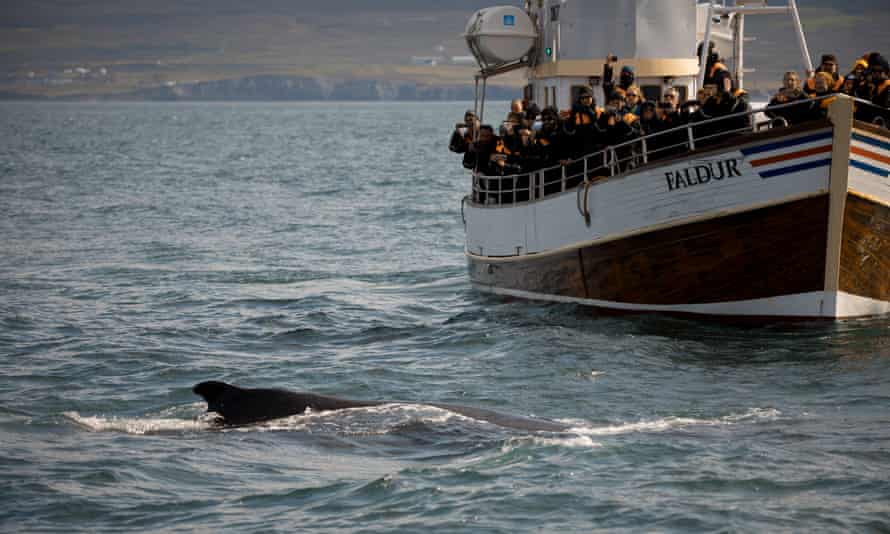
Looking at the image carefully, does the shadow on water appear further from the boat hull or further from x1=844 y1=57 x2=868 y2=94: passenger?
x1=844 y1=57 x2=868 y2=94: passenger

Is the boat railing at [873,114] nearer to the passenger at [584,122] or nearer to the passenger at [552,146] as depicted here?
the passenger at [584,122]

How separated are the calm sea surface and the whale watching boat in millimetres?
553

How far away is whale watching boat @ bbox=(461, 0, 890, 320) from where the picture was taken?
20375mm

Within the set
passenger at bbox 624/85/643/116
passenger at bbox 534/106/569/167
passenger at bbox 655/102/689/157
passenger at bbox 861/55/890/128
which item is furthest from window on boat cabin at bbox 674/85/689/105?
passenger at bbox 861/55/890/128

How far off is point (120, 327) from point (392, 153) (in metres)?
89.2

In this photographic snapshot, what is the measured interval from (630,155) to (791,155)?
3290 millimetres

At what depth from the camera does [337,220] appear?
160ft

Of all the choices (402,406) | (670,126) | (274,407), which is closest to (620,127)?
(670,126)

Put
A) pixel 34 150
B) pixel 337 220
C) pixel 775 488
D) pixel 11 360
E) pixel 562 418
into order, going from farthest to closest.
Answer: pixel 34 150 → pixel 337 220 → pixel 11 360 → pixel 562 418 → pixel 775 488

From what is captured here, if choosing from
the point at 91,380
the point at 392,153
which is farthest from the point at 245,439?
the point at 392,153

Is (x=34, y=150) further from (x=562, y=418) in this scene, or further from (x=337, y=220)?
(x=562, y=418)

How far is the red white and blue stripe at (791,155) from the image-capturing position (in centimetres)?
2012

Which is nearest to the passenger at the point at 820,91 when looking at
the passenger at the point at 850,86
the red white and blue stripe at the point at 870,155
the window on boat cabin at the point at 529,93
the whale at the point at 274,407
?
the passenger at the point at 850,86

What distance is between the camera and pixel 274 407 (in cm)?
1550
